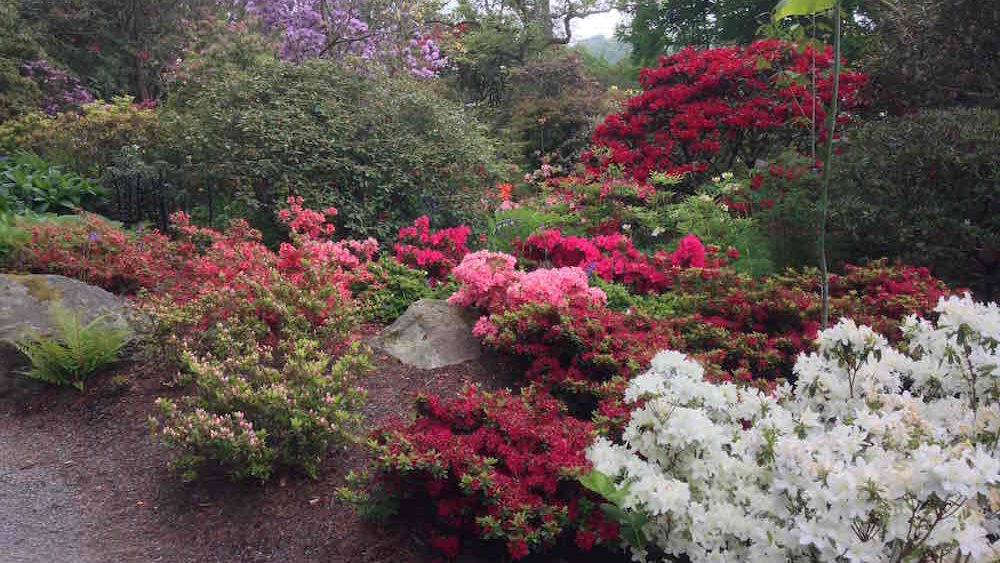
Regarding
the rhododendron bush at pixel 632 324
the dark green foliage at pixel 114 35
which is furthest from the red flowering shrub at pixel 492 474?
the dark green foliage at pixel 114 35

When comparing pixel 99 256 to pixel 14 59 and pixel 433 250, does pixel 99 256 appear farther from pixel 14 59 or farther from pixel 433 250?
pixel 14 59

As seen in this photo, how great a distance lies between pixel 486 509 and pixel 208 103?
234 inches

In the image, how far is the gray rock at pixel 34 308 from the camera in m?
4.44

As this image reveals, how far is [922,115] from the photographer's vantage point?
5.79 metres

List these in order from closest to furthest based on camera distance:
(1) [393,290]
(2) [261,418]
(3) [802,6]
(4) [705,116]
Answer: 1. (3) [802,6]
2. (2) [261,418]
3. (1) [393,290]
4. (4) [705,116]

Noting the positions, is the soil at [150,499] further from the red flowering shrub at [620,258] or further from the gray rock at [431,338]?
the red flowering shrub at [620,258]

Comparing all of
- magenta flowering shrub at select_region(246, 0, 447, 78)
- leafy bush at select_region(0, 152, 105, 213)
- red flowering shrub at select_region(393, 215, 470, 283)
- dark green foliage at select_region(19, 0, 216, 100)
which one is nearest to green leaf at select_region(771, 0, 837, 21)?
red flowering shrub at select_region(393, 215, 470, 283)

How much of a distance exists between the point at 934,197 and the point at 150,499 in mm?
5630

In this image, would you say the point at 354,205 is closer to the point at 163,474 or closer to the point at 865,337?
the point at 163,474

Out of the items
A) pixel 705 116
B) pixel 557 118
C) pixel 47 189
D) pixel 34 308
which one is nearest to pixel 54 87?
pixel 47 189

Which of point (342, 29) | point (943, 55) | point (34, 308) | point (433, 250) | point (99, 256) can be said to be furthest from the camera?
point (342, 29)

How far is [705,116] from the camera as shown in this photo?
8.42 meters

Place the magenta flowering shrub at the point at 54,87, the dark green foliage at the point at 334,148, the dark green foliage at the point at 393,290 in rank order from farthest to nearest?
1. the magenta flowering shrub at the point at 54,87
2. the dark green foliage at the point at 334,148
3. the dark green foliage at the point at 393,290

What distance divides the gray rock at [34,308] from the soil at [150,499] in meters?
0.27
